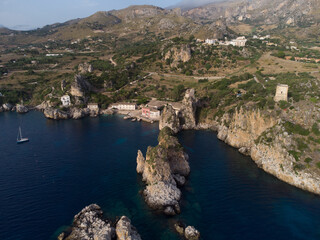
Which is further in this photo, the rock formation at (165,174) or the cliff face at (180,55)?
the cliff face at (180,55)

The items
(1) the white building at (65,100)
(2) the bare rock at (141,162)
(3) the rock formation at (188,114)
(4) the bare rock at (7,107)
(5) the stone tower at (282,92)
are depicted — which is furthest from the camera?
(4) the bare rock at (7,107)

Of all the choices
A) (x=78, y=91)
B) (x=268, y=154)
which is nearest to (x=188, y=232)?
(x=268, y=154)

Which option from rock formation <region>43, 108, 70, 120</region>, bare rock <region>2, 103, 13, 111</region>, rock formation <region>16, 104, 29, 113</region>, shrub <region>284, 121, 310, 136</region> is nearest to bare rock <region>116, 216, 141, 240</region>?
shrub <region>284, 121, 310, 136</region>

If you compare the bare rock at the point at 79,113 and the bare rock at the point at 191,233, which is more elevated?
the bare rock at the point at 79,113

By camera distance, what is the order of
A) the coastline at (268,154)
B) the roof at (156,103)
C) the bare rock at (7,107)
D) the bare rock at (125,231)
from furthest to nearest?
the bare rock at (7,107)
the roof at (156,103)
the coastline at (268,154)
the bare rock at (125,231)

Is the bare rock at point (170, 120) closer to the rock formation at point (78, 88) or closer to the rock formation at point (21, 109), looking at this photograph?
the rock formation at point (78, 88)

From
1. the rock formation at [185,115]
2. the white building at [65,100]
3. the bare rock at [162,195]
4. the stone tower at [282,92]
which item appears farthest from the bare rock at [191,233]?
the white building at [65,100]

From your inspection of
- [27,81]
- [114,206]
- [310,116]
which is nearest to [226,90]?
[310,116]
